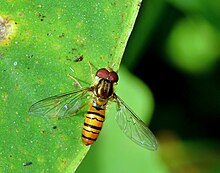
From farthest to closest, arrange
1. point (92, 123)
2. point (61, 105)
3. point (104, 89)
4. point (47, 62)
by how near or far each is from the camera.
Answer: point (104, 89)
point (61, 105)
point (92, 123)
point (47, 62)

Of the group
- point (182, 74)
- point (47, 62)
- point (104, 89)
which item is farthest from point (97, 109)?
point (182, 74)

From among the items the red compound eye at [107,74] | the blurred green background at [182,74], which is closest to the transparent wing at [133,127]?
the red compound eye at [107,74]

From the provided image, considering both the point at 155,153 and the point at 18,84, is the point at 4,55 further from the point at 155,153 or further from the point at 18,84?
the point at 155,153

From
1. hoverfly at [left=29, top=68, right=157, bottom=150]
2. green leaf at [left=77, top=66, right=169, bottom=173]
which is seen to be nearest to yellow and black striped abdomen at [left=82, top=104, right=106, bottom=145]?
hoverfly at [left=29, top=68, right=157, bottom=150]

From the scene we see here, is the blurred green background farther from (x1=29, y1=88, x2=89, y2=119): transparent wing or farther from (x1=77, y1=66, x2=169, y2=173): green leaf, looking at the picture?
(x1=29, y1=88, x2=89, y2=119): transparent wing

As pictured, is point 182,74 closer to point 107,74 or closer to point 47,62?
point 107,74
